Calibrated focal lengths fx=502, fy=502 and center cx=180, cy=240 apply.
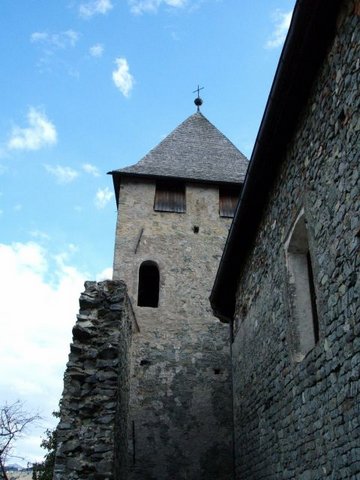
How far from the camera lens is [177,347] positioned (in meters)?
13.3

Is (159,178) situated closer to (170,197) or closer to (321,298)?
(170,197)

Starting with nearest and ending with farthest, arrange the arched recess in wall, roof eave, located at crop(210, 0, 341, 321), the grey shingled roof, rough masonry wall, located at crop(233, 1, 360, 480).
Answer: rough masonry wall, located at crop(233, 1, 360, 480) < roof eave, located at crop(210, 0, 341, 321) < the arched recess in wall < the grey shingled roof

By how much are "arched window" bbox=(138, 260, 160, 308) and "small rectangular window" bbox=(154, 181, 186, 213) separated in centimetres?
193

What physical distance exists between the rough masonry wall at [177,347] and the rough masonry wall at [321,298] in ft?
16.1

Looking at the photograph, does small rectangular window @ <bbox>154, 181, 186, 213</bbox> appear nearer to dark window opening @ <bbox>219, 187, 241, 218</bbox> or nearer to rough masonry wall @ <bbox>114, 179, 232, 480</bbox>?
rough masonry wall @ <bbox>114, 179, 232, 480</bbox>

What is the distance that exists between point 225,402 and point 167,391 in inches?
58.4

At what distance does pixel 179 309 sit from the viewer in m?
13.9

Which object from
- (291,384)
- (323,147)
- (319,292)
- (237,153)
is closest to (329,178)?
(323,147)

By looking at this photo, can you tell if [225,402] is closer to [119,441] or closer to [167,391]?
[167,391]

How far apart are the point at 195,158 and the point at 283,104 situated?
39.3 ft

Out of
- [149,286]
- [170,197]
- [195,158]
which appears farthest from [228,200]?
[149,286]

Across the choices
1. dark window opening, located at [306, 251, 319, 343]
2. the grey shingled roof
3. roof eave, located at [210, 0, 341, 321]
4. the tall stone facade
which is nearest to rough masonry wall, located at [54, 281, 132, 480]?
the tall stone facade

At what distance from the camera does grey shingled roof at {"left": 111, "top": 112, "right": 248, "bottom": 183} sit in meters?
16.4

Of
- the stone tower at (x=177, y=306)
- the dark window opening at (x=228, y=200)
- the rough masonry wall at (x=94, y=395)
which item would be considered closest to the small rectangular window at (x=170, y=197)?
the stone tower at (x=177, y=306)
